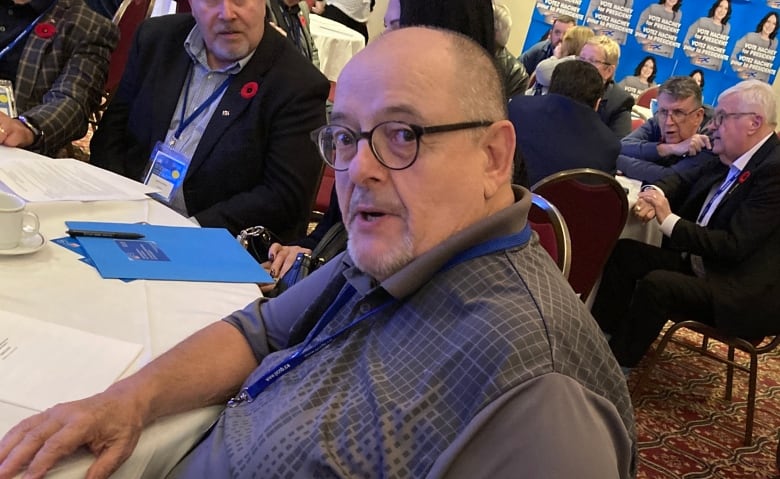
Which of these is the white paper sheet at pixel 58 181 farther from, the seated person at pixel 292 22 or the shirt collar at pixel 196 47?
the seated person at pixel 292 22

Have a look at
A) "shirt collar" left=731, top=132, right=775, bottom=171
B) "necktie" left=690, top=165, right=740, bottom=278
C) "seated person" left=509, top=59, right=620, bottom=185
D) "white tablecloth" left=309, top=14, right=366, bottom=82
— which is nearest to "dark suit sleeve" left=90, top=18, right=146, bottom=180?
"seated person" left=509, top=59, right=620, bottom=185

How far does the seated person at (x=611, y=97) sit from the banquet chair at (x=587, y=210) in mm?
2408

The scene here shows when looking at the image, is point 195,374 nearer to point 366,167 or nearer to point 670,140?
point 366,167

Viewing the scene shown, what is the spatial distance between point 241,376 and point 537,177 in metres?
2.22

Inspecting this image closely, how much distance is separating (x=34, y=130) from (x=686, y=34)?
7969mm

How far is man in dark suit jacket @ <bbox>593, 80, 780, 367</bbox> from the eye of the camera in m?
2.93

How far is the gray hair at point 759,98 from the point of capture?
3248 mm

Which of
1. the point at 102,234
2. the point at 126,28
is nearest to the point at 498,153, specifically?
the point at 102,234

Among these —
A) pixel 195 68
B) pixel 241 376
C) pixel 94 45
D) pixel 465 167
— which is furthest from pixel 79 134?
pixel 465 167

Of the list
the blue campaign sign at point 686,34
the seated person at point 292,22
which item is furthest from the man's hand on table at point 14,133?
the blue campaign sign at point 686,34

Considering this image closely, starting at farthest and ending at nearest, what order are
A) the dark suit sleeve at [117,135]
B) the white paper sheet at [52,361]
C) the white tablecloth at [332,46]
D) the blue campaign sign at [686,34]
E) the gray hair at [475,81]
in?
the blue campaign sign at [686,34], the white tablecloth at [332,46], the dark suit sleeve at [117,135], the gray hair at [475,81], the white paper sheet at [52,361]

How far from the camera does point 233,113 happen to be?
2.01 metres

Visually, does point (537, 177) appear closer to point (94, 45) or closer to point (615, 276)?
point (615, 276)

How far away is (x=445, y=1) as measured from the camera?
1.73 meters
